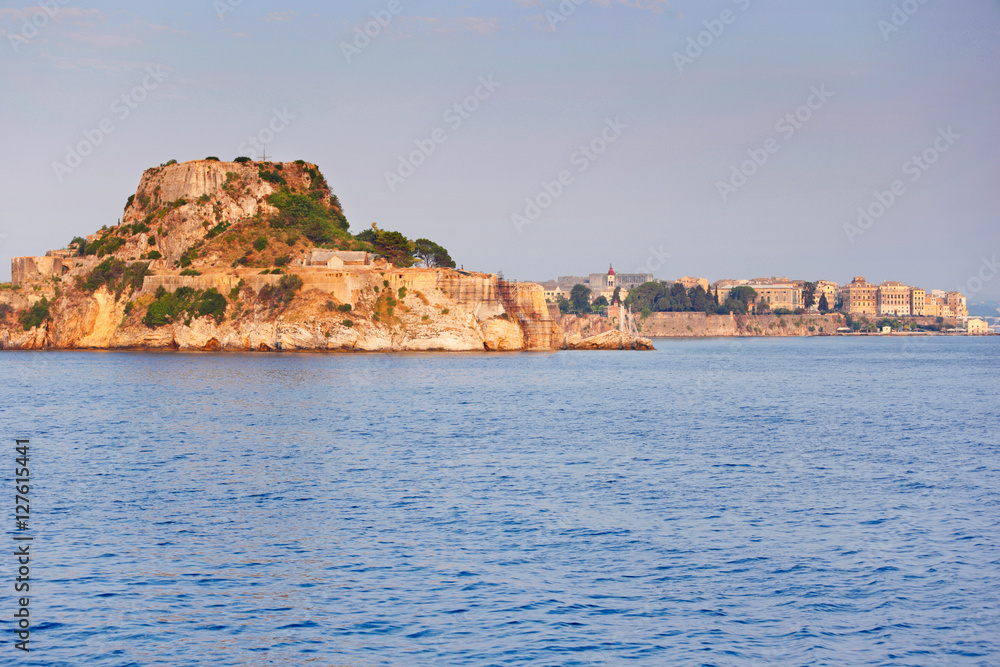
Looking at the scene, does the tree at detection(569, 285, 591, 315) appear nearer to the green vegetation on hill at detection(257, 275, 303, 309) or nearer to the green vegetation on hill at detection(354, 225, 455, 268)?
the green vegetation on hill at detection(354, 225, 455, 268)

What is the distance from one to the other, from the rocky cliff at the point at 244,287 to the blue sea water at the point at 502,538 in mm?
44742

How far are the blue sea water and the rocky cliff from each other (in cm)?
4474

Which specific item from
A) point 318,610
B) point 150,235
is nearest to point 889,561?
point 318,610

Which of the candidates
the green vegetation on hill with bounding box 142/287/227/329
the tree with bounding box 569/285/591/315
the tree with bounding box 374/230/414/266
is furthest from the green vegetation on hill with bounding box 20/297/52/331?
the tree with bounding box 569/285/591/315

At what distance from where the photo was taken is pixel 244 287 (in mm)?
83125

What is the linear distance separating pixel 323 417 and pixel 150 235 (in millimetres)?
66985

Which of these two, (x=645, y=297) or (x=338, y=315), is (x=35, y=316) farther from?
(x=645, y=297)

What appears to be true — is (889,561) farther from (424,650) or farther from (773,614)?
(424,650)

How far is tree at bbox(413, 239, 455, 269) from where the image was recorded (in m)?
101

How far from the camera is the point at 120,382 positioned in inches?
1965

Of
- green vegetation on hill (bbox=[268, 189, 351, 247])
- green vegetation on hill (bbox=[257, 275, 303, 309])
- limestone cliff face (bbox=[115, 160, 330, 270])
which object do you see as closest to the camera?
green vegetation on hill (bbox=[257, 275, 303, 309])

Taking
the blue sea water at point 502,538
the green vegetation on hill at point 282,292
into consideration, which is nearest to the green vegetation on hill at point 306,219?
the green vegetation on hill at point 282,292

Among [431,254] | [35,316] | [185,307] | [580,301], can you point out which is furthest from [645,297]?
[35,316]

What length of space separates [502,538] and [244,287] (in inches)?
2792
